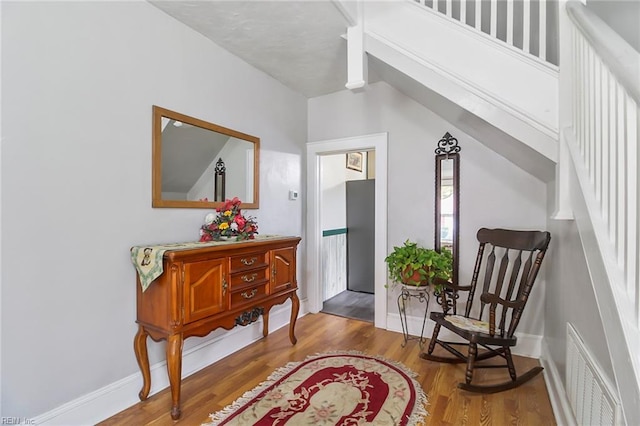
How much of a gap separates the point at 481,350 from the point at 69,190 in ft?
10.4

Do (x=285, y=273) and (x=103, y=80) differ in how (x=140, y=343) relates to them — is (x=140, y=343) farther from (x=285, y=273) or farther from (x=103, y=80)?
(x=103, y=80)

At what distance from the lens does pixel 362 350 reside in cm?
260

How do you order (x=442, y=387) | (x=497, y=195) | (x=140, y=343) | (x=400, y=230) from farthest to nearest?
(x=400, y=230) → (x=497, y=195) → (x=442, y=387) → (x=140, y=343)

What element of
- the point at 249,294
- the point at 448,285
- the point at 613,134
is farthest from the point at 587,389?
the point at 249,294

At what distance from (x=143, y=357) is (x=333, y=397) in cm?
121

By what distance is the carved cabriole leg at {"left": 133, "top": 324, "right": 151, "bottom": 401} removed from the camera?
189 centimetres

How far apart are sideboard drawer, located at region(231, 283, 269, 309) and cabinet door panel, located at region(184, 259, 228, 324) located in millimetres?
81

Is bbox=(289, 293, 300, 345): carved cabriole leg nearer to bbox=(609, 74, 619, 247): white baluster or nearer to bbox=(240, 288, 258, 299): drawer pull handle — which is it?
bbox=(240, 288, 258, 299): drawer pull handle

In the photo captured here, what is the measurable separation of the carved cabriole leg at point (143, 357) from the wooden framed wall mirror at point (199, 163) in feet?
2.70

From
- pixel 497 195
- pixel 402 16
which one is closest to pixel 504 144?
pixel 497 195

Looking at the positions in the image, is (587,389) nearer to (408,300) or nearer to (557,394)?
(557,394)

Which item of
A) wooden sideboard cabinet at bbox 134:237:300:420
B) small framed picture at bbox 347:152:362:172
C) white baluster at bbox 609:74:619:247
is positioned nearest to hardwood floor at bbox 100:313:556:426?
wooden sideboard cabinet at bbox 134:237:300:420

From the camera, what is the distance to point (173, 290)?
1727 millimetres

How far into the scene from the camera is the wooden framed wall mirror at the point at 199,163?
6.86 ft
